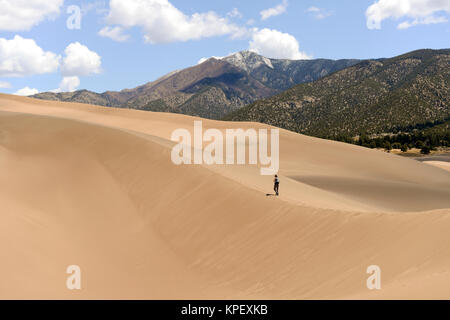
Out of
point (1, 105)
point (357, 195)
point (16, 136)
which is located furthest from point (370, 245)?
point (1, 105)

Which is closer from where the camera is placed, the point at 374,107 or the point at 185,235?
the point at 185,235

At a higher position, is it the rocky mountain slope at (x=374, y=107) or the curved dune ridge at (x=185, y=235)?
the rocky mountain slope at (x=374, y=107)

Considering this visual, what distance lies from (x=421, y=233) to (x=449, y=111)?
158m

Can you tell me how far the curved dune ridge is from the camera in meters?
9.61

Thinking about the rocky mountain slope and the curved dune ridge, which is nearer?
the curved dune ridge

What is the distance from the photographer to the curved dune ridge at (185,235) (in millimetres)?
9609

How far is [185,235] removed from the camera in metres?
14.0

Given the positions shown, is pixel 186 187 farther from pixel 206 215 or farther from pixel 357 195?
pixel 357 195

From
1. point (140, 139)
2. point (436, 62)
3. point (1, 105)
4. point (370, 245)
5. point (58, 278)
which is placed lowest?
point (58, 278)

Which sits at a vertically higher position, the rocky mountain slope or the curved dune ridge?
the rocky mountain slope

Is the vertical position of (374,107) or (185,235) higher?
(374,107)

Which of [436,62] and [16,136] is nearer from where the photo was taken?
[16,136]
